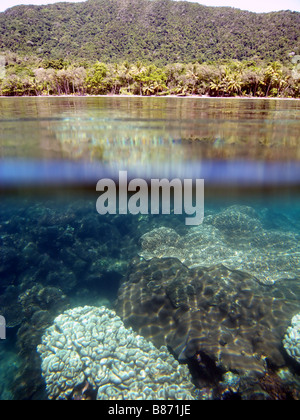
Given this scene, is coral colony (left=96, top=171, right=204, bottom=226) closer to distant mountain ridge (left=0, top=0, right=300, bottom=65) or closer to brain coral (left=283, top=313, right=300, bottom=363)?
brain coral (left=283, top=313, right=300, bottom=363)

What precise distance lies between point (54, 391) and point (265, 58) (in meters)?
123

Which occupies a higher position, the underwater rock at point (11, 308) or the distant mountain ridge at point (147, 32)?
the distant mountain ridge at point (147, 32)

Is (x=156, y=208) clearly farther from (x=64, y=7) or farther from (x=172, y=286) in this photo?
(x=64, y=7)

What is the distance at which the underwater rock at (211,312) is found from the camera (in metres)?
6.08

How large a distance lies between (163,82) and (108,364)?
62.5 metres

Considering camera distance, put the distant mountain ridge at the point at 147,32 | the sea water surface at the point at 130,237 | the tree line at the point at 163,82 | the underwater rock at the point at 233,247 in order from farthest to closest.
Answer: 1. the distant mountain ridge at the point at 147,32
2. the tree line at the point at 163,82
3. the underwater rock at the point at 233,247
4. the sea water surface at the point at 130,237

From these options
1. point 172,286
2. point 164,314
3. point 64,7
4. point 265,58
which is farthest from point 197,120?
point 64,7

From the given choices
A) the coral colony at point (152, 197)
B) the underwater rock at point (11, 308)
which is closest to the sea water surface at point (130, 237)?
the underwater rock at point (11, 308)

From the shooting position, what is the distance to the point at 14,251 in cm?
1029

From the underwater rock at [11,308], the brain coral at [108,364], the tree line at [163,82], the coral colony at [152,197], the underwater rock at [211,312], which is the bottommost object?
the underwater rock at [11,308]

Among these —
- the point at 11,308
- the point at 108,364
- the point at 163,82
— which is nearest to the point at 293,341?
the point at 108,364

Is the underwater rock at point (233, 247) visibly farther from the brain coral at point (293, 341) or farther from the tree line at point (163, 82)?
the tree line at point (163, 82)

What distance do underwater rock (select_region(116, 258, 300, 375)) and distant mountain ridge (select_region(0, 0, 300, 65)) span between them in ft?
370

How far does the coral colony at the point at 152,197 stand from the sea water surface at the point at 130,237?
1.62ft
